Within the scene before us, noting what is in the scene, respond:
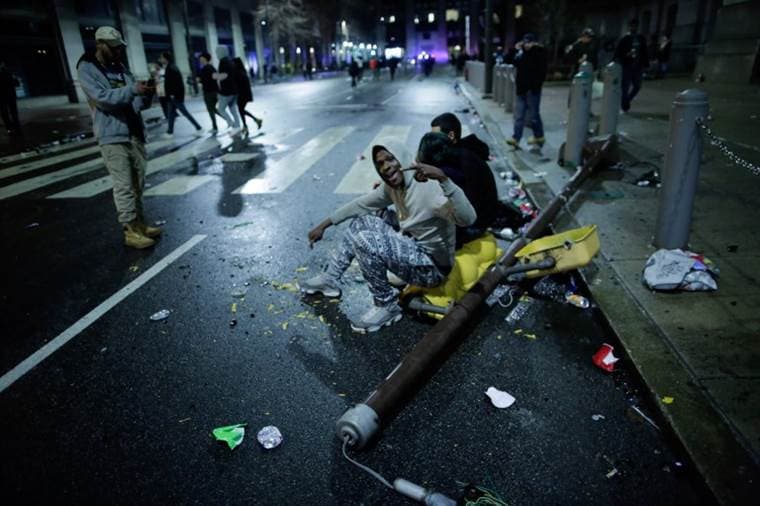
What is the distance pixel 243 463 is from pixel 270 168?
7.18 metres

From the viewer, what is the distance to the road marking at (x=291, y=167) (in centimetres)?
772

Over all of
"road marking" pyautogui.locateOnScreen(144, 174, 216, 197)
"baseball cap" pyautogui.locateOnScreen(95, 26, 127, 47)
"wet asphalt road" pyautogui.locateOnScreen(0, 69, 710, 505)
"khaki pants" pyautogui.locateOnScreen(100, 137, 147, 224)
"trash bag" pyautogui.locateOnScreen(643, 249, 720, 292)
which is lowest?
"wet asphalt road" pyautogui.locateOnScreen(0, 69, 710, 505)

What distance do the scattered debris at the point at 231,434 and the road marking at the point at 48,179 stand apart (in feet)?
23.4

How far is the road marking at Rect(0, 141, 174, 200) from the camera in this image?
7.89 m

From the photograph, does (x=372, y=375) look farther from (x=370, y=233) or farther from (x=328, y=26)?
(x=328, y=26)

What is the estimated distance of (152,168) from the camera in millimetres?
9391

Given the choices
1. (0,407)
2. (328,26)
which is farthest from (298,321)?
(328,26)

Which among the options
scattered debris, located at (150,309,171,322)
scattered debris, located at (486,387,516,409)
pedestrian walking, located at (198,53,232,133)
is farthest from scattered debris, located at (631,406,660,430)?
pedestrian walking, located at (198,53,232,133)

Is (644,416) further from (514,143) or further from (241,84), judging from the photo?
(241,84)

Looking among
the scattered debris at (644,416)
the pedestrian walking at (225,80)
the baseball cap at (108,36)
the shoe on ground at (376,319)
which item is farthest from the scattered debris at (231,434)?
the pedestrian walking at (225,80)

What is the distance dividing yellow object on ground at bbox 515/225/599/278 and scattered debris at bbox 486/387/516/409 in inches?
56.7

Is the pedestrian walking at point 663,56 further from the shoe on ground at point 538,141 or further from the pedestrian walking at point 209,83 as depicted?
the pedestrian walking at point 209,83

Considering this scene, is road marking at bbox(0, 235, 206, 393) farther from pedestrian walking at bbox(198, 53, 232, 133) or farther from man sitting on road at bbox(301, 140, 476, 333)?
pedestrian walking at bbox(198, 53, 232, 133)

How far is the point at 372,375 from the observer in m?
3.11
